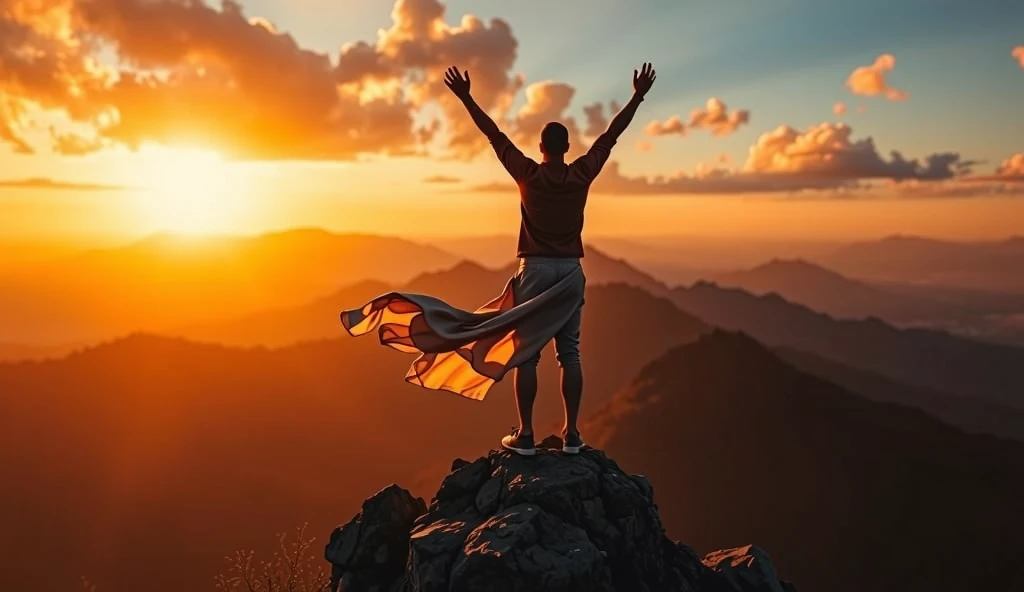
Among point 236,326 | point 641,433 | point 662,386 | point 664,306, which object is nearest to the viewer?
point 641,433

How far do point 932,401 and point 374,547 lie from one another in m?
80.5

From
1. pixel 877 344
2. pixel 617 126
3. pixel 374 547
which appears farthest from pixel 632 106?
pixel 877 344

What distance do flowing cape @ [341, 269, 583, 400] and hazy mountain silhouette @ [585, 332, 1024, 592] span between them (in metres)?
31.1

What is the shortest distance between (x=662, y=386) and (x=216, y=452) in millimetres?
37063

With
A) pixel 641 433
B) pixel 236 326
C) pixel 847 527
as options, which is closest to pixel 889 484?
pixel 847 527

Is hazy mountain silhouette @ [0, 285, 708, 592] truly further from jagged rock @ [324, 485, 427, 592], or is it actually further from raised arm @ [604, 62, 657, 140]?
raised arm @ [604, 62, 657, 140]

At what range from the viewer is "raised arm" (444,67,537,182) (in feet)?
26.3

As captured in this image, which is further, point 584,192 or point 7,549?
point 7,549

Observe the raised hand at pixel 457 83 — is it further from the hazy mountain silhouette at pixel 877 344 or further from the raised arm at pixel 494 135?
the hazy mountain silhouette at pixel 877 344

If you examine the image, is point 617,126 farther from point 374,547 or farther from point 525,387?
point 374,547

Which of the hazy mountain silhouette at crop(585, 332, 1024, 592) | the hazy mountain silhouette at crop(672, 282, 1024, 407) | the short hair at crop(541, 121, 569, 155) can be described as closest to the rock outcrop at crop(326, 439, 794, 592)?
the short hair at crop(541, 121, 569, 155)

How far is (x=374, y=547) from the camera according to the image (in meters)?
9.30

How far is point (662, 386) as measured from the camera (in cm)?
5072

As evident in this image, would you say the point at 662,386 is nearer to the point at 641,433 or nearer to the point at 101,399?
the point at 641,433
